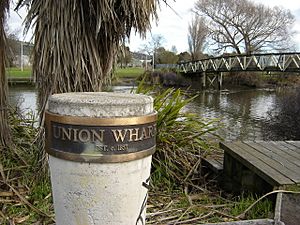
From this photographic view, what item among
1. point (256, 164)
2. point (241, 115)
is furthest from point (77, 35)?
point (241, 115)

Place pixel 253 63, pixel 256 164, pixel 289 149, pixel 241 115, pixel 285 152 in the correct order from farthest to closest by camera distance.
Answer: pixel 253 63
pixel 241 115
pixel 289 149
pixel 285 152
pixel 256 164

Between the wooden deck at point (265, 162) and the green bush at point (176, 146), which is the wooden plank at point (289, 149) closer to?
the wooden deck at point (265, 162)

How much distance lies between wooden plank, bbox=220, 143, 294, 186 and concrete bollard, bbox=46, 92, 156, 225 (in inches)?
51.1

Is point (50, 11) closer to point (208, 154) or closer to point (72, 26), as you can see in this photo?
point (72, 26)

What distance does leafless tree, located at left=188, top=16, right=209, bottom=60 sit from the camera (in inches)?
1195

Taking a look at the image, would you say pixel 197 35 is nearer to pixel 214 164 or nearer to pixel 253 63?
pixel 253 63

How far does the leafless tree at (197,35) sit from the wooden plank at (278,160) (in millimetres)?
27981

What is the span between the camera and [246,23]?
95.7ft

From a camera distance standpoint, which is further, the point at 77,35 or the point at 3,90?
the point at 3,90

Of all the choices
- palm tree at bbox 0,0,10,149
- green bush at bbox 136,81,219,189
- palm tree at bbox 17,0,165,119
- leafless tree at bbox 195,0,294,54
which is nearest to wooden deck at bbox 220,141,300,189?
green bush at bbox 136,81,219,189

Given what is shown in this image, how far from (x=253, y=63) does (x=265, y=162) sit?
54.4ft

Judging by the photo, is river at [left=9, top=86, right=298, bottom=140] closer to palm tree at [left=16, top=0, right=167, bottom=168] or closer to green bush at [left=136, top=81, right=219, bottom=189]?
green bush at [left=136, top=81, right=219, bottom=189]

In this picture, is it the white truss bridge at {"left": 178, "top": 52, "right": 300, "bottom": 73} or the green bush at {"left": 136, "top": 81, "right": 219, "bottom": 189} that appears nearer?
the green bush at {"left": 136, "top": 81, "right": 219, "bottom": 189}

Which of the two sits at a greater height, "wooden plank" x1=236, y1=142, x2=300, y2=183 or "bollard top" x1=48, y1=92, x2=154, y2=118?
"bollard top" x1=48, y1=92, x2=154, y2=118
